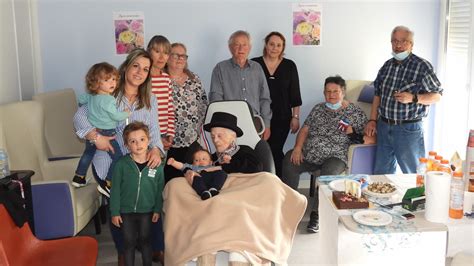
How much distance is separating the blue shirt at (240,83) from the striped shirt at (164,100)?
2.05ft

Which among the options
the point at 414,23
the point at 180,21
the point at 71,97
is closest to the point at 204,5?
the point at 180,21

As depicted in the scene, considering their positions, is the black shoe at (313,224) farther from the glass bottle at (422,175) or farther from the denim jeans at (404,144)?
the glass bottle at (422,175)

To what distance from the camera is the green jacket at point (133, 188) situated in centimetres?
285

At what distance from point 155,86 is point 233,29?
1.40 m

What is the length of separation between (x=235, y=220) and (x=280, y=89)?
6.09 feet

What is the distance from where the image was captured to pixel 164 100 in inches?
131

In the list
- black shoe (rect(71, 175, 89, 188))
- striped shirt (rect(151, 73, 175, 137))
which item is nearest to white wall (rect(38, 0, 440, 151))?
striped shirt (rect(151, 73, 175, 137))

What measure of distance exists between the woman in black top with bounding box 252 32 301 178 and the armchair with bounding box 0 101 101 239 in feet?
5.08

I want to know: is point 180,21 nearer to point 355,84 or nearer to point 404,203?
point 355,84

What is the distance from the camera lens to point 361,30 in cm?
462

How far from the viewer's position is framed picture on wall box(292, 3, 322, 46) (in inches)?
177

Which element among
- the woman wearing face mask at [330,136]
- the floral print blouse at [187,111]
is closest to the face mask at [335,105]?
the woman wearing face mask at [330,136]

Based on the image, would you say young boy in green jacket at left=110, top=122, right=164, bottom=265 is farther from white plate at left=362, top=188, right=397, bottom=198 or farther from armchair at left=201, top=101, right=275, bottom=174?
white plate at left=362, top=188, right=397, bottom=198

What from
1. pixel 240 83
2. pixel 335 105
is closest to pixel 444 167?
pixel 335 105
